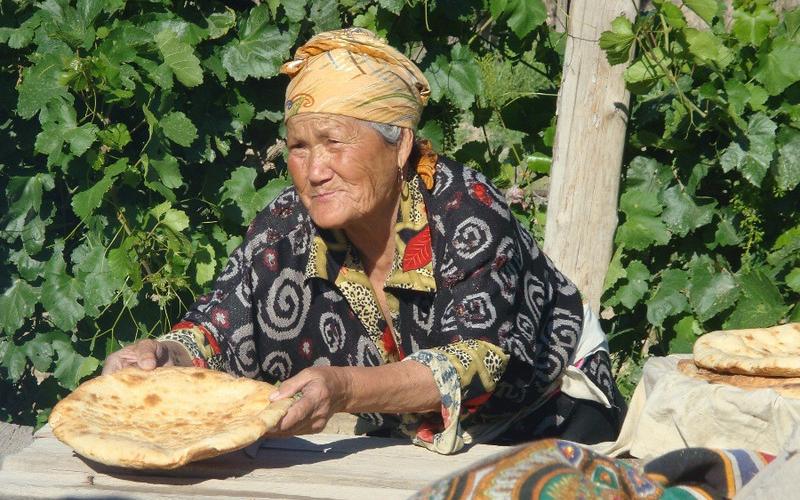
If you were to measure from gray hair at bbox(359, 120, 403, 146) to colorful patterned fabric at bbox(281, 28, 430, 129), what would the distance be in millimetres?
11

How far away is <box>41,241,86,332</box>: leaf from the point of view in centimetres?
383

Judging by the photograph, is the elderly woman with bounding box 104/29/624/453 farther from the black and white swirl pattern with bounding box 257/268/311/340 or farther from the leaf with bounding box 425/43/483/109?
the leaf with bounding box 425/43/483/109

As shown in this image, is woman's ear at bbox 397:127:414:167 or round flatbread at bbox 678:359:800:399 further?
woman's ear at bbox 397:127:414:167

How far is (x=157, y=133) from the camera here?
11.9ft

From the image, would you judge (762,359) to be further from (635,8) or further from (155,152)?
(155,152)

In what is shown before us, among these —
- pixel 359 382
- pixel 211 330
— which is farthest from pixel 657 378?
pixel 211 330

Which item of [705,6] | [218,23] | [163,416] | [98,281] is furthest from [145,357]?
[705,6]

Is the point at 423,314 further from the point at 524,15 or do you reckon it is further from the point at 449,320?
the point at 524,15

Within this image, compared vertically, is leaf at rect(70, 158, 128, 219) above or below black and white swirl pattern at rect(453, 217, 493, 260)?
below

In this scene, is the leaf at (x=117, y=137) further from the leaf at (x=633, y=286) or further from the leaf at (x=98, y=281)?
the leaf at (x=633, y=286)

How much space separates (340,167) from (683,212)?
69.3 inches

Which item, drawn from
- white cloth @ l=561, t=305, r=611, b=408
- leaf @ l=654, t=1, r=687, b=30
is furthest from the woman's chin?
leaf @ l=654, t=1, r=687, b=30

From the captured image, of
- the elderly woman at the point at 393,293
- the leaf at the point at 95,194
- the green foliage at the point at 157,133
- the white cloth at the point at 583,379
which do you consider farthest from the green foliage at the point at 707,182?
the leaf at the point at 95,194

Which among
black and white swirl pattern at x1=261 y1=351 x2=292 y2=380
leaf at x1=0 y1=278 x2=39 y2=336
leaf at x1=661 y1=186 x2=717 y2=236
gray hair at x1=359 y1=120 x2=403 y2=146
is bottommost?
leaf at x1=0 y1=278 x2=39 y2=336
